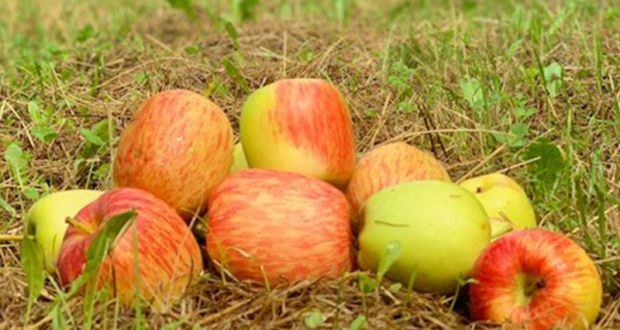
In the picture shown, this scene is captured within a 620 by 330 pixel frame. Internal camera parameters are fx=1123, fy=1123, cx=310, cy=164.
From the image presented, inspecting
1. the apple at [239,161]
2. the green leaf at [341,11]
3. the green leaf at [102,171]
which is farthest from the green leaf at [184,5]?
the apple at [239,161]

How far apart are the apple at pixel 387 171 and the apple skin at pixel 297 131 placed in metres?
0.05

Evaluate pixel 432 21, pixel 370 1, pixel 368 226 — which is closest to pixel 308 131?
pixel 368 226

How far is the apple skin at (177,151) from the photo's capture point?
2736mm

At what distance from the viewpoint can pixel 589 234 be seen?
2811mm

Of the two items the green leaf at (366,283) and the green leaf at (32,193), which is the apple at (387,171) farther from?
the green leaf at (32,193)

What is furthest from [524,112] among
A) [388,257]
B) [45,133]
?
[45,133]

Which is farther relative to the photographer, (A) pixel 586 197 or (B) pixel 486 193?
(A) pixel 586 197

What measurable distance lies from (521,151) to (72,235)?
1405mm

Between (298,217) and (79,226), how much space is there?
1.64 feet

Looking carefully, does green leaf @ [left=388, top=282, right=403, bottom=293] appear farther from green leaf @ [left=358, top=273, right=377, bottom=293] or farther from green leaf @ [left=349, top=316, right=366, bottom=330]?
green leaf @ [left=349, top=316, right=366, bottom=330]

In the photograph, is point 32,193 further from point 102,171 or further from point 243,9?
point 243,9

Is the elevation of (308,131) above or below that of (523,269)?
above

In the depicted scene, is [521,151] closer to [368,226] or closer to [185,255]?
[368,226]

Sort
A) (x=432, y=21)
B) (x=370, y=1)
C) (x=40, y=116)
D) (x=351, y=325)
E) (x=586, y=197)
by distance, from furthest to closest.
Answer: (x=370, y=1), (x=432, y=21), (x=40, y=116), (x=586, y=197), (x=351, y=325)
